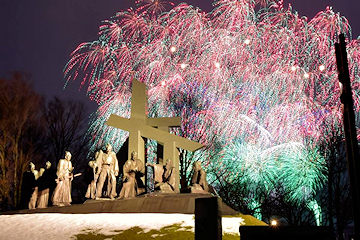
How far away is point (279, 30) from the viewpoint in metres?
22.9

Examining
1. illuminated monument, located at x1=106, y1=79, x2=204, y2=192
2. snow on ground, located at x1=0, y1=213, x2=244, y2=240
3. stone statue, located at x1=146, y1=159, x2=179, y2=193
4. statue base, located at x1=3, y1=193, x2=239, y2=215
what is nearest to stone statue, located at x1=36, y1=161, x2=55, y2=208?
statue base, located at x1=3, y1=193, x2=239, y2=215

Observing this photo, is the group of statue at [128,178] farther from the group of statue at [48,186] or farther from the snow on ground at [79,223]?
the snow on ground at [79,223]

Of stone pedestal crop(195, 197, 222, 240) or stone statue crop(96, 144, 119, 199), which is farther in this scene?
stone statue crop(96, 144, 119, 199)

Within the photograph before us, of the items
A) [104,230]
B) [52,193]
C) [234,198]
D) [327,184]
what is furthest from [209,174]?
[104,230]

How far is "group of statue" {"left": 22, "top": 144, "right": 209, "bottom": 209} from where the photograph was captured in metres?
18.1

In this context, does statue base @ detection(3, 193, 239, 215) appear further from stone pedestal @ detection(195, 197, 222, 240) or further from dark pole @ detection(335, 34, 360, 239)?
dark pole @ detection(335, 34, 360, 239)

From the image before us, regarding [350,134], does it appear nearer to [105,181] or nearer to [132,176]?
[132,176]

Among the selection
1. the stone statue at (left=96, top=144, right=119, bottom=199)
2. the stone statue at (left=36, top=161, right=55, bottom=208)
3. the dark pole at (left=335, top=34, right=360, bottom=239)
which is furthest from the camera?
the stone statue at (left=36, top=161, right=55, bottom=208)

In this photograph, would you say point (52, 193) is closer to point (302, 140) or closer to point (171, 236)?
point (171, 236)

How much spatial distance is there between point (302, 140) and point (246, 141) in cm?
326

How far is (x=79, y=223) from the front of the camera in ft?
49.5

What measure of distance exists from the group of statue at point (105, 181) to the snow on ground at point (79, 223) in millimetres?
1445

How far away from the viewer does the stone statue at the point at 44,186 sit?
60.7 feet

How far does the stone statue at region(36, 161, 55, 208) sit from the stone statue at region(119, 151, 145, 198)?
10.6 feet
